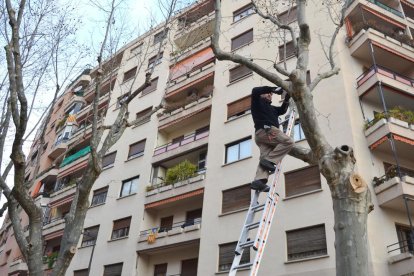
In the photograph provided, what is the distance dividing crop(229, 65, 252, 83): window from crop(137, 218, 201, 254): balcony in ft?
24.6

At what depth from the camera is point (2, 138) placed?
10164 mm

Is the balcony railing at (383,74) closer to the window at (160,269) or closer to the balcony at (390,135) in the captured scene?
the balcony at (390,135)

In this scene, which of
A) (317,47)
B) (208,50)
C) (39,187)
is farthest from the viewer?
(39,187)

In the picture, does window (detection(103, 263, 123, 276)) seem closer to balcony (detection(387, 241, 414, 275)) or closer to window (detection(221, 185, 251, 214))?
window (detection(221, 185, 251, 214))

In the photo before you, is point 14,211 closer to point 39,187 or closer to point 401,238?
point 401,238

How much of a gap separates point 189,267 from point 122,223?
4943 millimetres

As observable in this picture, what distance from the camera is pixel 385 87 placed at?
1706cm

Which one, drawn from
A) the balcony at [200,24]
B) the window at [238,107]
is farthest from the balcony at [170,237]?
the balcony at [200,24]

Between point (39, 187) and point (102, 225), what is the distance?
12.3m

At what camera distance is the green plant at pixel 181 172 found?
827 inches

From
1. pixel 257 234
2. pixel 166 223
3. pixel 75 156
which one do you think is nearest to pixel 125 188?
pixel 166 223

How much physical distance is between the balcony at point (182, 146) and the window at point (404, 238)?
9.52 m

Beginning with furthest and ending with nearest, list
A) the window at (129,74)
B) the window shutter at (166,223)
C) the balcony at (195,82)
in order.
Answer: the window at (129,74) → the balcony at (195,82) → the window shutter at (166,223)

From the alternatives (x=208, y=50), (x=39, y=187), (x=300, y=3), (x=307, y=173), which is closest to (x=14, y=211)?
(x=300, y=3)
